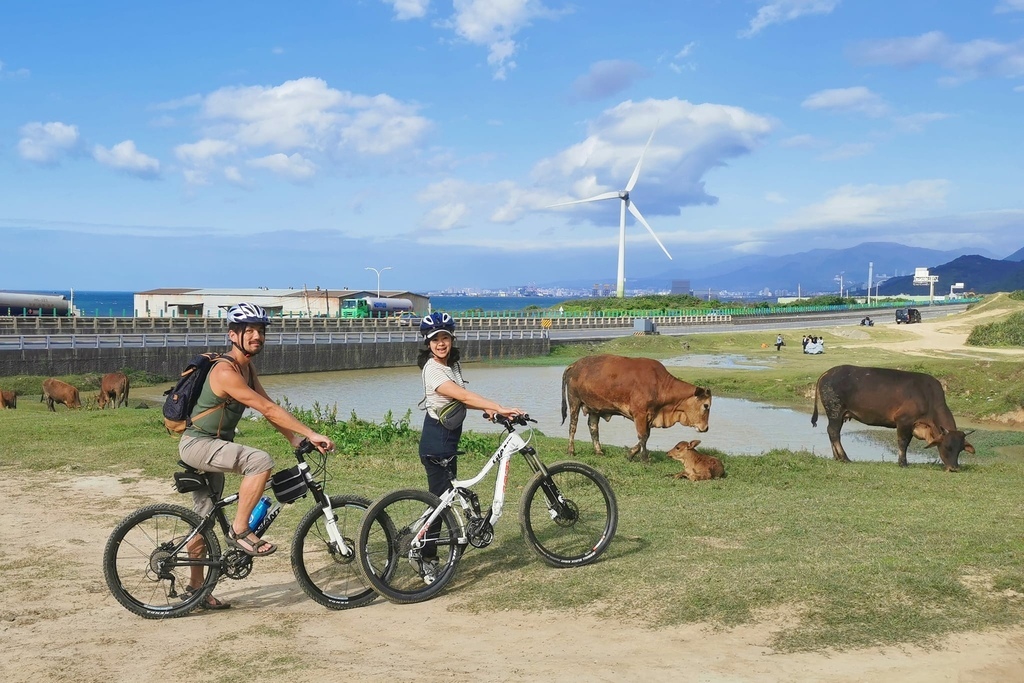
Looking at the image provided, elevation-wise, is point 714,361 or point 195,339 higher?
point 195,339

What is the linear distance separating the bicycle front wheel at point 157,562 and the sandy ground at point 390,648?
5.9 inches

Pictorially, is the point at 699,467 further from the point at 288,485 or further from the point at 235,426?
the point at 235,426

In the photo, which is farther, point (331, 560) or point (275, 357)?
point (275, 357)

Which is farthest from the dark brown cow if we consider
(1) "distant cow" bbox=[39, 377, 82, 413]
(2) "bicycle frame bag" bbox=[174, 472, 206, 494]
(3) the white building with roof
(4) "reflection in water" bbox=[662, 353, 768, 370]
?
(3) the white building with roof

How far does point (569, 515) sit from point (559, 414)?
2091 centimetres

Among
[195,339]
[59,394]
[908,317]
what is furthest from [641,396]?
[908,317]

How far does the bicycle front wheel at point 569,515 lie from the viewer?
7.49m

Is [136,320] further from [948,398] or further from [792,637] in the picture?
[792,637]

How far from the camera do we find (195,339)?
1906 inches

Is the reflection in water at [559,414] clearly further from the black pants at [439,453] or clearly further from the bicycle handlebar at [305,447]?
the bicycle handlebar at [305,447]

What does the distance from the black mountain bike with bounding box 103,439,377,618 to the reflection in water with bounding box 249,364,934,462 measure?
9611mm

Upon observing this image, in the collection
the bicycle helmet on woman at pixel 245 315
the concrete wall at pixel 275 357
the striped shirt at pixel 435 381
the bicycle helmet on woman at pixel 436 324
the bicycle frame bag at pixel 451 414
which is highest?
the bicycle helmet on woman at pixel 245 315

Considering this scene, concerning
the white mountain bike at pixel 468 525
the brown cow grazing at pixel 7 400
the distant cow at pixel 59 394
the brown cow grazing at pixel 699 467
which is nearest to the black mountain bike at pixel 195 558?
the white mountain bike at pixel 468 525

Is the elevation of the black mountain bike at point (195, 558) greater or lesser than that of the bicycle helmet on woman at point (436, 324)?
lesser
